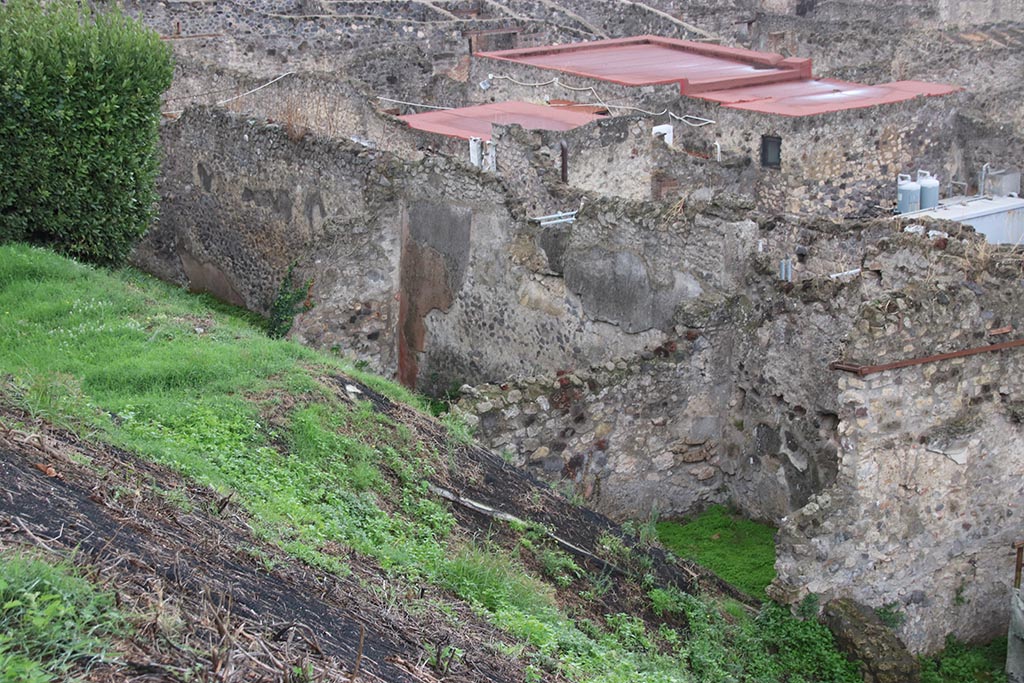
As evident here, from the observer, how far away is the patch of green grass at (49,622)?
191 inches

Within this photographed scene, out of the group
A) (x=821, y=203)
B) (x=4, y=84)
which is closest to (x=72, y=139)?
(x=4, y=84)

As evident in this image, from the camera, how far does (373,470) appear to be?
913cm

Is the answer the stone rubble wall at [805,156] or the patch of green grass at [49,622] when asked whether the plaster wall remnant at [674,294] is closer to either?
the stone rubble wall at [805,156]

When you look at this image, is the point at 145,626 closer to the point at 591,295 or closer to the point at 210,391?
the point at 210,391

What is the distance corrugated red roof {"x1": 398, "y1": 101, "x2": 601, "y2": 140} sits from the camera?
17969 millimetres

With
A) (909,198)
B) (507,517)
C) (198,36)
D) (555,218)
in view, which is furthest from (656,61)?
(507,517)

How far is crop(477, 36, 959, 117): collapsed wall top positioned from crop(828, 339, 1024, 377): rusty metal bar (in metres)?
10.6

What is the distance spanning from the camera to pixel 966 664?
1036cm

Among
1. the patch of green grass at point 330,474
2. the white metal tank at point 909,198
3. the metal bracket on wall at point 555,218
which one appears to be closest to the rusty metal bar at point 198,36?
the white metal tank at point 909,198

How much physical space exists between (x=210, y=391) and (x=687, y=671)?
12.5 feet

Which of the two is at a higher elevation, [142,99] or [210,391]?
[142,99]

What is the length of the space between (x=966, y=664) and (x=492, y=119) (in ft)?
36.1

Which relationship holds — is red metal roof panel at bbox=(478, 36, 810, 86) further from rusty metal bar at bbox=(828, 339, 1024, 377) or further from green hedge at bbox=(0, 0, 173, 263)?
rusty metal bar at bbox=(828, 339, 1024, 377)

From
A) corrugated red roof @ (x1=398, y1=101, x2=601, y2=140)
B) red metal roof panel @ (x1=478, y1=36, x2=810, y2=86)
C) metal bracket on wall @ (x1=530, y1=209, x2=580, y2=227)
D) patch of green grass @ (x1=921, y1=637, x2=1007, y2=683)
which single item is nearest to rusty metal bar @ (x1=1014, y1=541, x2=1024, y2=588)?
patch of green grass @ (x1=921, y1=637, x2=1007, y2=683)
